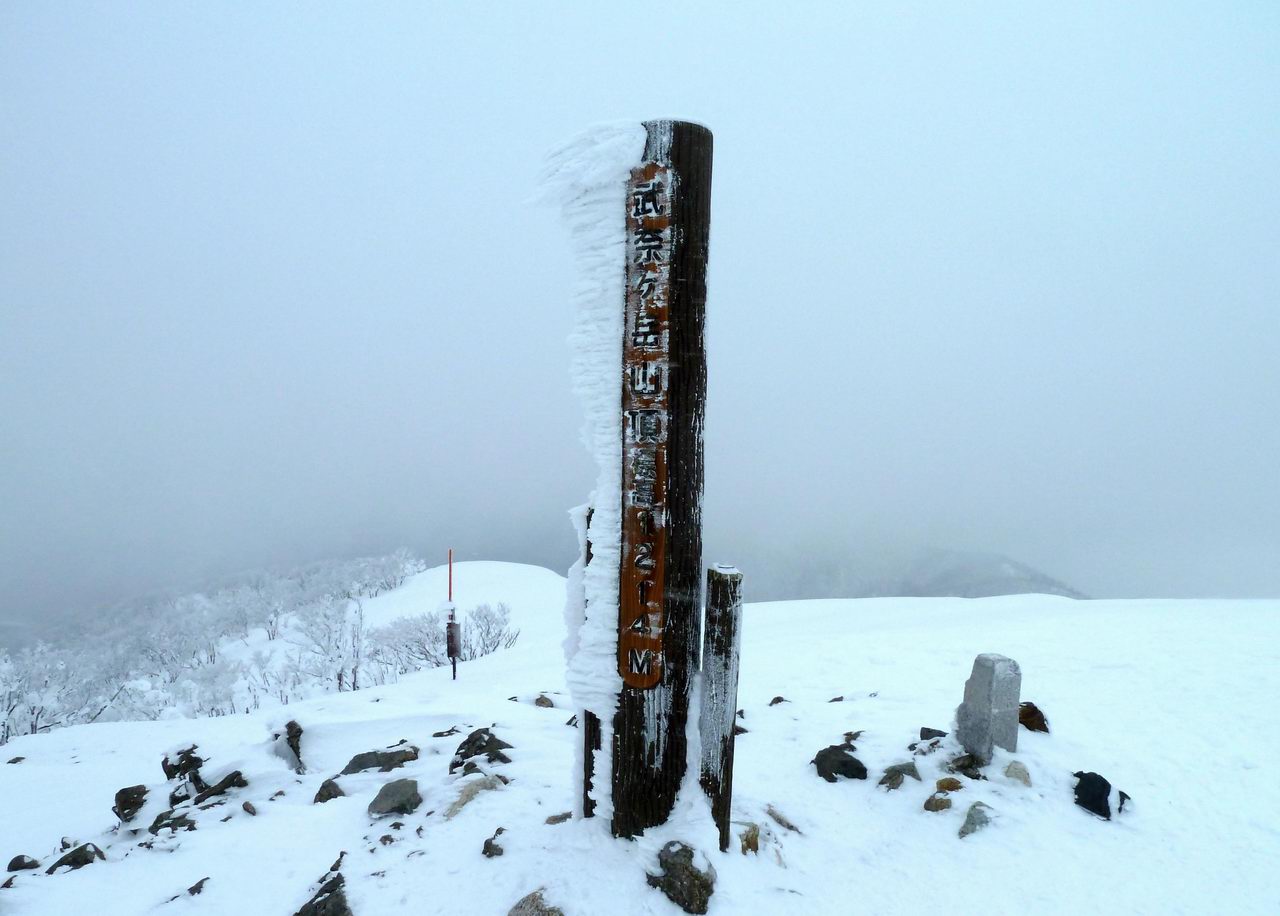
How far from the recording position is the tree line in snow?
13.4 metres

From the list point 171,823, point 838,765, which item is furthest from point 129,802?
point 838,765

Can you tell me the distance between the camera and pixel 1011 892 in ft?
11.1

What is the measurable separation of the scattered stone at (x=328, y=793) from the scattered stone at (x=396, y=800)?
22.8 inches

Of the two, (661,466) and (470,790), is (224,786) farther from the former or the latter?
(661,466)

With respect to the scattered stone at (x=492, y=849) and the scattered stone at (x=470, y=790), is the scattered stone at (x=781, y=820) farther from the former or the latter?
the scattered stone at (x=470, y=790)

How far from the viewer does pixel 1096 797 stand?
4.18 m

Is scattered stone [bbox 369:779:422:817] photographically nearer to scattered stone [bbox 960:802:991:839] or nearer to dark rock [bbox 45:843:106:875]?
dark rock [bbox 45:843:106:875]

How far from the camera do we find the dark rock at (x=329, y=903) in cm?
295

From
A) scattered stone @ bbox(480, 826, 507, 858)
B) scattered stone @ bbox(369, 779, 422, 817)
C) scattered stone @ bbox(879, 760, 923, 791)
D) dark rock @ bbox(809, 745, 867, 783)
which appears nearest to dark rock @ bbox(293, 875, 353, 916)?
scattered stone @ bbox(480, 826, 507, 858)

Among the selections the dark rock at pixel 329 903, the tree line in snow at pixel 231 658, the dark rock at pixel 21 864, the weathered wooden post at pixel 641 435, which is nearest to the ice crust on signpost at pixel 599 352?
the weathered wooden post at pixel 641 435

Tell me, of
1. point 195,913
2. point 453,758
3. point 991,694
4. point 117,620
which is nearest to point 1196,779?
point 991,694

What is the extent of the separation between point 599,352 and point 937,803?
383cm

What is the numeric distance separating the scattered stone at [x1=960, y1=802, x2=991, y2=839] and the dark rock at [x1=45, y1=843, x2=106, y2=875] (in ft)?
18.5

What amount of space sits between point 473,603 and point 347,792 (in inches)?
729
